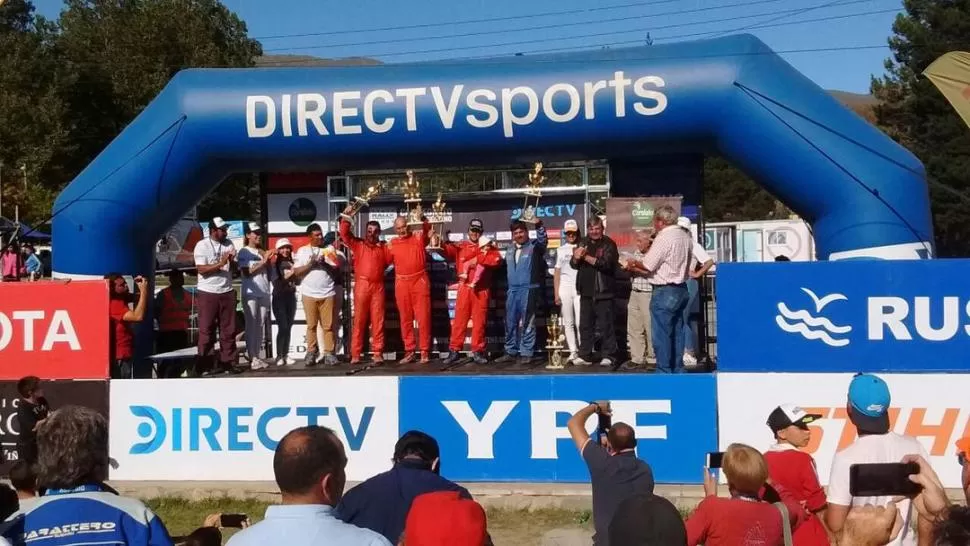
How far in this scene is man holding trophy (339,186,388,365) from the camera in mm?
11297

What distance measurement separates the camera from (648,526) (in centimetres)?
308

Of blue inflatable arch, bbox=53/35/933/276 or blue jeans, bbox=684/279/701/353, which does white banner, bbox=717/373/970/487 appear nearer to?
blue inflatable arch, bbox=53/35/933/276

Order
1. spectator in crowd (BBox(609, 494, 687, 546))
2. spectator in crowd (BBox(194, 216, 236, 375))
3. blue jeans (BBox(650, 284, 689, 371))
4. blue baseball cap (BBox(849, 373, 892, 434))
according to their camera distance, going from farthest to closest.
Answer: spectator in crowd (BBox(194, 216, 236, 375))
blue jeans (BBox(650, 284, 689, 371))
blue baseball cap (BBox(849, 373, 892, 434))
spectator in crowd (BBox(609, 494, 687, 546))

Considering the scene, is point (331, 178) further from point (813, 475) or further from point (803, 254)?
point (803, 254)

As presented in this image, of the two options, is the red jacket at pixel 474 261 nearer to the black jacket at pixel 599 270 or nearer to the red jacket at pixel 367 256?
the red jacket at pixel 367 256

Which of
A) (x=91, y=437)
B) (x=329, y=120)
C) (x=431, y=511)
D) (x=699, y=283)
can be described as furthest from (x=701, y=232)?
(x=91, y=437)

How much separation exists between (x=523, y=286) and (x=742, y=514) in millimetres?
7456

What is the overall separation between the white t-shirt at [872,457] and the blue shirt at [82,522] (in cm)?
248

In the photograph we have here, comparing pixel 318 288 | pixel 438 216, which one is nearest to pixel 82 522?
pixel 318 288

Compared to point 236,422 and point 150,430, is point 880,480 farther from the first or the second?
point 150,430

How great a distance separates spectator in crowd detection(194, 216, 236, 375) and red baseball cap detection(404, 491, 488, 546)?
8.06m

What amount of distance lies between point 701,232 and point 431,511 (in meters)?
8.65

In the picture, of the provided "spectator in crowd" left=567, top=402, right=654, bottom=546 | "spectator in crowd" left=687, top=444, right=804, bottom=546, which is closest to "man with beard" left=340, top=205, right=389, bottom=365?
"spectator in crowd" left=567, top=402, right=654, bottom=546

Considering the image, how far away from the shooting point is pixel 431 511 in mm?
3379
